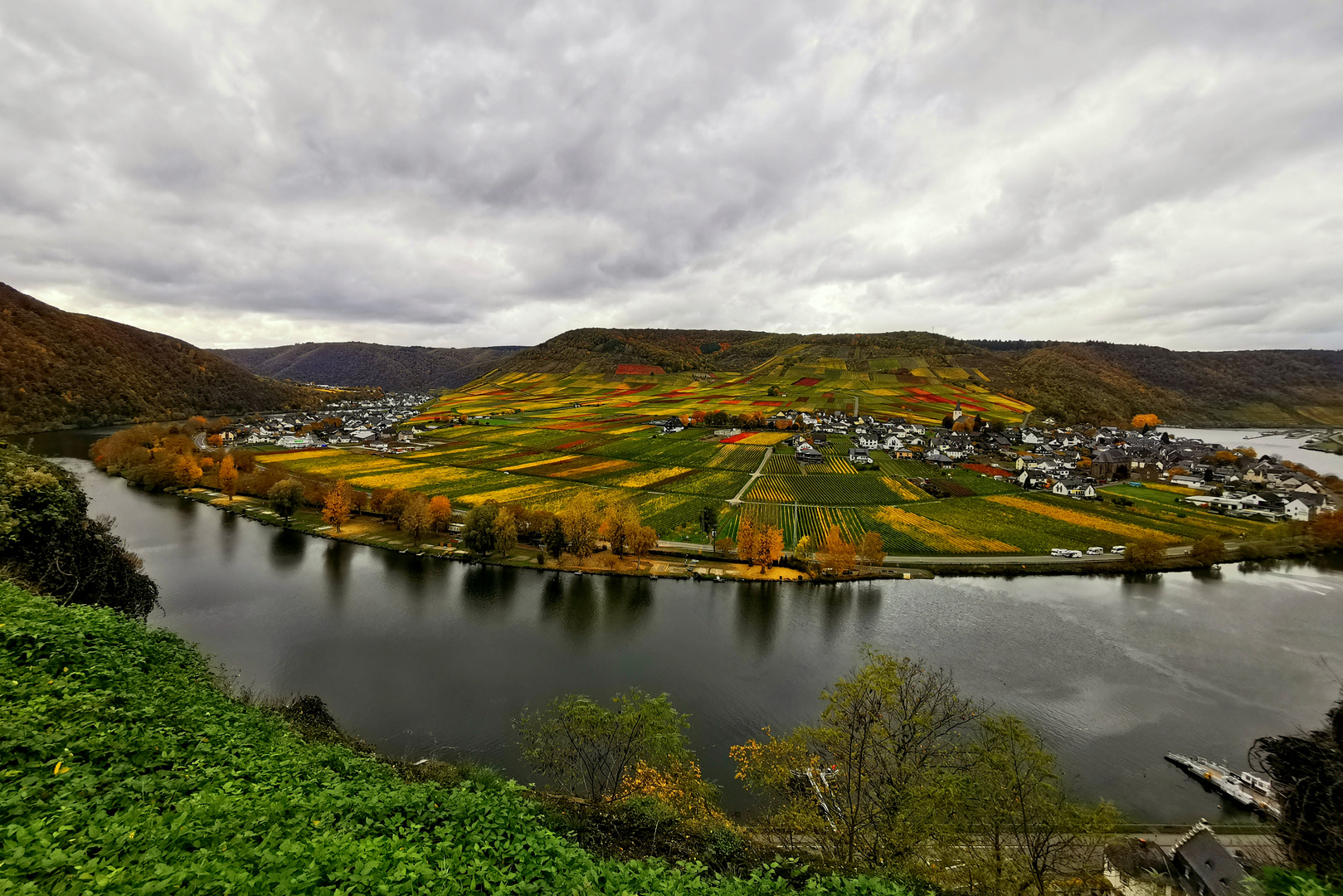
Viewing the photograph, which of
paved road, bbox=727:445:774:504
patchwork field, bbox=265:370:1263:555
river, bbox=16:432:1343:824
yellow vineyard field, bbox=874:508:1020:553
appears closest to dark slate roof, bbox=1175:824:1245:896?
river, bbox=16:432:1343:824

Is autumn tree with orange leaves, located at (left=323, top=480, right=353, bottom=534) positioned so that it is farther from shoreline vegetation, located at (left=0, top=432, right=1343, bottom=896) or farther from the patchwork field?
shoreline vegetation, located at (left=0, top=432, right=1343, bottom=896)

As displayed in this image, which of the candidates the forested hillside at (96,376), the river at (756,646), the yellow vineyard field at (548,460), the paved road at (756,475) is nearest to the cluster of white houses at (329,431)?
the forested hillside at (96,376)

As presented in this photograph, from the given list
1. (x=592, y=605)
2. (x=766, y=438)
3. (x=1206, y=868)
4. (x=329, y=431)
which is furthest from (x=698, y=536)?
(x=329, y=431)

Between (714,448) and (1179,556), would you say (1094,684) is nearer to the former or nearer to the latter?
(1179,556)

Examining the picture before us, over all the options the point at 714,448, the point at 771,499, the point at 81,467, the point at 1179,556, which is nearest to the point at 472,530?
the point at 771,499

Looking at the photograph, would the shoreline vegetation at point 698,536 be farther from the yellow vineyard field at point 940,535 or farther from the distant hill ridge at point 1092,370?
the distant hill ridge at point 1092,370
